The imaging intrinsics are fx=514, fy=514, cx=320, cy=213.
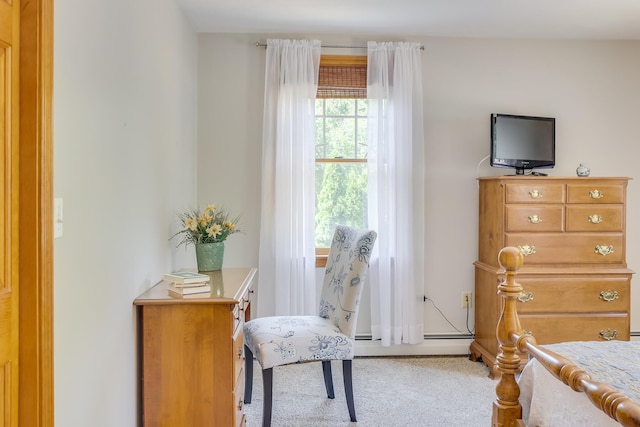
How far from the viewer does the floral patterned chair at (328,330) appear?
2604 mm

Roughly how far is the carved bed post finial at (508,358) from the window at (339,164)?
6.39 feet

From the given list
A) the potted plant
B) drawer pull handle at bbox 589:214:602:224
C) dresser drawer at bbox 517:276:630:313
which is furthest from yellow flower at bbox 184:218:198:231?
drawer pull handle at bbox 589:214:602:224

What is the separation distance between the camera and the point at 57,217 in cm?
145

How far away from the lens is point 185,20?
3416 mm

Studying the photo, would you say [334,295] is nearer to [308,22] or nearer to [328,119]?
[328,119]

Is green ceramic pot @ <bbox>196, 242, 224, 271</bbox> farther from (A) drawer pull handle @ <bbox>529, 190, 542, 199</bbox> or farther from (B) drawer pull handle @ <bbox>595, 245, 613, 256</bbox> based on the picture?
(B) drawer pull handle @ <bbox>595, 245, 613, 256</bbox>

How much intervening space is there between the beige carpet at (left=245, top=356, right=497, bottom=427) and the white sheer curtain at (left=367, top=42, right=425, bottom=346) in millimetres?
308

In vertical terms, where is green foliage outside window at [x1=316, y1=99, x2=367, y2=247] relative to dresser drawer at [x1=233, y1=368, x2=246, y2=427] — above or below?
above

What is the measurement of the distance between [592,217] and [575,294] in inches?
20.9

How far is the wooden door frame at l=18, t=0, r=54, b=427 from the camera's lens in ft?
4.41

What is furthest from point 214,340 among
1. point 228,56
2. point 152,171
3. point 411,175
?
point 228,56

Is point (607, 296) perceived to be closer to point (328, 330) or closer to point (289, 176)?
point (328, 330)

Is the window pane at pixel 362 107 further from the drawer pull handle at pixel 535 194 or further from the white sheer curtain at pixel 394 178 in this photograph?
the drawer pull handle at pixel 535 194

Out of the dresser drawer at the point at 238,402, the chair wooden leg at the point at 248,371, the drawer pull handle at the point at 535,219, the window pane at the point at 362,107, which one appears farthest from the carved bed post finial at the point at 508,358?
the window pane at the point at 362,107
